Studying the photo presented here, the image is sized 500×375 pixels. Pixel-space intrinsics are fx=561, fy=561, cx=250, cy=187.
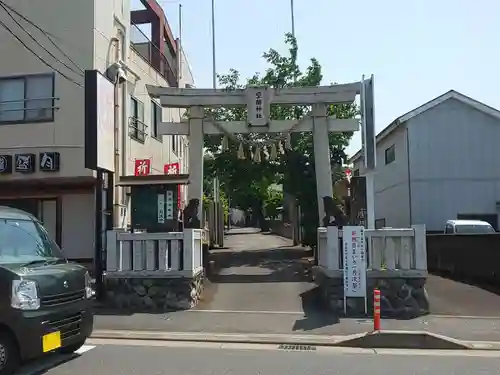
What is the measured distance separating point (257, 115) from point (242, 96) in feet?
2.29

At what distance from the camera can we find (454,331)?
34.6 ft

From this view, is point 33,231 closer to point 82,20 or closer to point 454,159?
point 82,20

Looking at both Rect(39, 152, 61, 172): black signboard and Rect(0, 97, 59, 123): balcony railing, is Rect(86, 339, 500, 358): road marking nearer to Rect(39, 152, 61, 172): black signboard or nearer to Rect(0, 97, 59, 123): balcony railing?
Rect(39, 152, 61, 172): black signboard

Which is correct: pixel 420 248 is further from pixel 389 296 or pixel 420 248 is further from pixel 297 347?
pixel 297 347

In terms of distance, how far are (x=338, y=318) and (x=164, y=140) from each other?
48.3ft

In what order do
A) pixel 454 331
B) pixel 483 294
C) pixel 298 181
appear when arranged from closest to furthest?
pixel 454 331
pixel 483 294
pixel 298 181

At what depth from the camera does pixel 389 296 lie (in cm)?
1228

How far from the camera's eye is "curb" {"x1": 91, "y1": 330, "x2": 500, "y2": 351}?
31.7 ft

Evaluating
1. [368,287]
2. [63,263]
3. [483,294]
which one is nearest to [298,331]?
[368,287]

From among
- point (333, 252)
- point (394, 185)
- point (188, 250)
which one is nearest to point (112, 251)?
point (188, 250)

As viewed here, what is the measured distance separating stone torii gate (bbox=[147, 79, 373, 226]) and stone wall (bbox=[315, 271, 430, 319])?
4.16 m

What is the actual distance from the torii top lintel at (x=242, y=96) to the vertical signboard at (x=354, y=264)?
511cm

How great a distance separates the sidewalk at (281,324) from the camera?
10.5m

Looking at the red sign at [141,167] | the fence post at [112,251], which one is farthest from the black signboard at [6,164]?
the fence post at [112,251]
